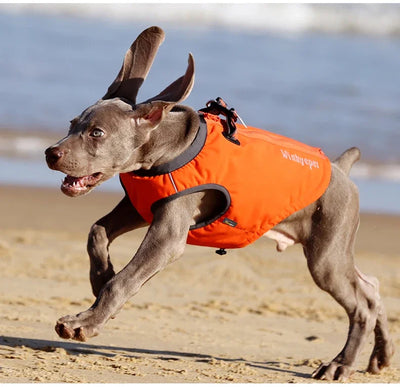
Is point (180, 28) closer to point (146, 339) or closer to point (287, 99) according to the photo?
point (287, 99)

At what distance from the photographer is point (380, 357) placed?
5.92m

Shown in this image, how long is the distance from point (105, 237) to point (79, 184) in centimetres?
53

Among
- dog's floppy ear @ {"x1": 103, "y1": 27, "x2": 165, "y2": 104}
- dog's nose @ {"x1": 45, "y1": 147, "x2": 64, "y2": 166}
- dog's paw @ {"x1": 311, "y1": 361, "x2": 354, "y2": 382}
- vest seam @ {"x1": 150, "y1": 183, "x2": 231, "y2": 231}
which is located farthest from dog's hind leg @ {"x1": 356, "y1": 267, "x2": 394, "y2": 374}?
dog's nose @ {"x1": 45, "y1": 147, "x2": 64, "y2": 166}

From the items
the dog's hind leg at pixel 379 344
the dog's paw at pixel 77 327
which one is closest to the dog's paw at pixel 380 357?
the dog's hind leg at pixel 379 344

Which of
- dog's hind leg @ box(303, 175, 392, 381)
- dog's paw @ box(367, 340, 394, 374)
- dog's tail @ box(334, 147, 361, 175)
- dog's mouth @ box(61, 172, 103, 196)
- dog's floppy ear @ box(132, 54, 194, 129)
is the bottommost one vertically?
dog's paw @ box(367, 340, 394, 374)

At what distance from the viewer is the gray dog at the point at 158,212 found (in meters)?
4.83

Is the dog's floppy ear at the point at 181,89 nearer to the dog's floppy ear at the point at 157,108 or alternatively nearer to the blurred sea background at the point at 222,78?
the dog's floppy ear at the point at 157,108

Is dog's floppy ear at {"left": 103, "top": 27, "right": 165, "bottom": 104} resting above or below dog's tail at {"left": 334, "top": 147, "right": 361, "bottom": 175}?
above

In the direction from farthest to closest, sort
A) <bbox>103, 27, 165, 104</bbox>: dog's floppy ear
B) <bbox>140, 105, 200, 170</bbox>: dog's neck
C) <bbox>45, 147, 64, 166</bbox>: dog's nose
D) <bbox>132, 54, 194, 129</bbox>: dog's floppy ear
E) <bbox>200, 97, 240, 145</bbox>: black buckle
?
<bbox>200, 97, 240, 145</bbox>: black buckle
<bbox>103, 27, 165, 104</bbox>: dog's floppy ear
<bbox>140, 105, 200, 170</bbox>: dog's neck
<bbox>132, 54, 194, 129</bbox>: dog's floppy ear
<bbox>45, 147, 64, 166</bbox>: dog's nose

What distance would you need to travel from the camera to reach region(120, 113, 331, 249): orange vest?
508 cm

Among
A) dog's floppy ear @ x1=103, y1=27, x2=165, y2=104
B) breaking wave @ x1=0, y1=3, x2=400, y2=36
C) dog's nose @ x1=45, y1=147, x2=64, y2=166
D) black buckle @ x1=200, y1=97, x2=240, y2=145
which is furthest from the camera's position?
breaking wave @ x1=0, y1=3, x2=400, y2=36

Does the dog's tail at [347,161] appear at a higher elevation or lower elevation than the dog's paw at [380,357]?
higher

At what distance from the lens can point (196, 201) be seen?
5160mm

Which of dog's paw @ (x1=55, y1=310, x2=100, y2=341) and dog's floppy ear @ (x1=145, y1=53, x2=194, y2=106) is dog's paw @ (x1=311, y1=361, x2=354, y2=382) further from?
dog's floppy ear @ (x1=145, y1=53, x2=194, y2=106)
